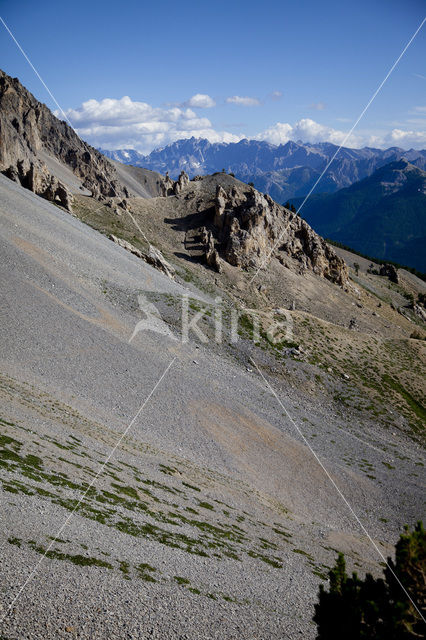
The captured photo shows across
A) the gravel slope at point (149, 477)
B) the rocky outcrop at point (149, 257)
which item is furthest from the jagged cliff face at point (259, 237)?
the gravel slope at point (149, 477)

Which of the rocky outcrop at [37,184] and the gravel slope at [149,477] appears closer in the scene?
the gravel slope at [149,477]

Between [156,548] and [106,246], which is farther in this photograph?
[106,246]

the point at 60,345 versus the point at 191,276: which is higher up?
the point at 191,276

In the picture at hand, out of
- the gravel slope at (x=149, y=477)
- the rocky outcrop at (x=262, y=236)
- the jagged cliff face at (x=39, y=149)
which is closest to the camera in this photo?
the gravel slope at (x=149, y=477)

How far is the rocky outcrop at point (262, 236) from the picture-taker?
90938 millimetres

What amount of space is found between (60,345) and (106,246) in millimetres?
33258

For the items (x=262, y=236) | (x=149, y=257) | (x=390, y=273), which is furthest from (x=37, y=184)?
(x=390, y=273)

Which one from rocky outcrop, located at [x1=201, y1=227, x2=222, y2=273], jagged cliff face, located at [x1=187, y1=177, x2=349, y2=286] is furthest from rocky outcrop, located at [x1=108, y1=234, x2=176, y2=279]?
jagged cliff face, located at [x1=187, y1=177, x2=349, y2=286]

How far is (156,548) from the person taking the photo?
56.4 ft

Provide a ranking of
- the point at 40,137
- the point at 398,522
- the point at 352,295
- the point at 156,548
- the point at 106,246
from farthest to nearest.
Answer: the point at 40,137, the point at 352,295, the point at 106,246, the point at 398,522, the point at 156,548

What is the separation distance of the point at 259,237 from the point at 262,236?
1410mm

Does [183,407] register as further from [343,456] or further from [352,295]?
[352,295]

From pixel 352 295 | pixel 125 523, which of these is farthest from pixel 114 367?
pixel 352 295

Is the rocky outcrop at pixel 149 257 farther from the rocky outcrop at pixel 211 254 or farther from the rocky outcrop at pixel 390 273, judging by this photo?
the rocky outcrop at pixel 390 273
